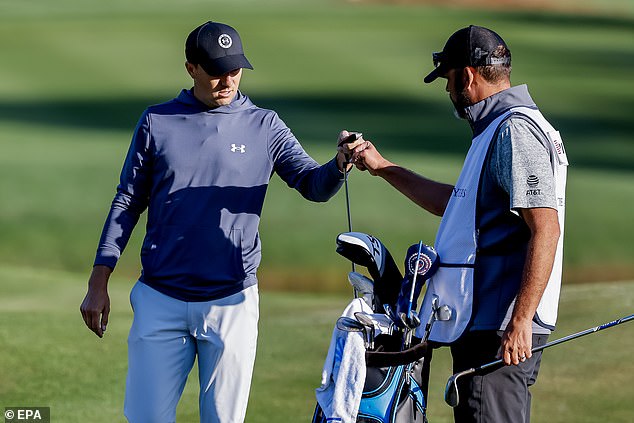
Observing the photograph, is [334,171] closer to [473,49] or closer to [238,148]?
[238,148]

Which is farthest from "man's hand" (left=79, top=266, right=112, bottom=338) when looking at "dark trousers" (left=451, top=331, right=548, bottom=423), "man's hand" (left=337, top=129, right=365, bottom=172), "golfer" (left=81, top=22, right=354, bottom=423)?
"dark trousers" (left=451, top=331, right=548, bottom=423)

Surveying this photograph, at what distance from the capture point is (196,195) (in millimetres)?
5348

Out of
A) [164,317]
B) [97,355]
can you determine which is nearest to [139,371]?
[164,317]

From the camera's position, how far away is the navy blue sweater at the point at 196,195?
534 cm

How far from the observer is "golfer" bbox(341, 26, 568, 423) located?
15.7 feet

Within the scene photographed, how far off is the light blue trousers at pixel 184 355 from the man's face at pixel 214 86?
30.7 inches

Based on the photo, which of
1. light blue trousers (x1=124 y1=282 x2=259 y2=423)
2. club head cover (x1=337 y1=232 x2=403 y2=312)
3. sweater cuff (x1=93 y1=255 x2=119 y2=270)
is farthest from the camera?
sweater cuff (x1=93 y1=255 x2=119 y2=270)

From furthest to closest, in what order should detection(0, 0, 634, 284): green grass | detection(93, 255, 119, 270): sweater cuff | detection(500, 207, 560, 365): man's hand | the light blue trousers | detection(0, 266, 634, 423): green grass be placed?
detection(0, 0, 634, 284): green grass < detection(0, 266, 634, 423): green grass < detection(93, 255, 119, 270): sweater cuff < the light blue trousers < detection(500, 207, 560, 365): man's hand

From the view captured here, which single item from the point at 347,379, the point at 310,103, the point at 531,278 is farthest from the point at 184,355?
the point at 310,103

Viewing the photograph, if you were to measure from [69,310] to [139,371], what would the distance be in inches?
182

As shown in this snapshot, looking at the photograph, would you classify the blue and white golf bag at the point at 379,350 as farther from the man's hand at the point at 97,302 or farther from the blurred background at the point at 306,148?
the blurred background at the point at 306,148

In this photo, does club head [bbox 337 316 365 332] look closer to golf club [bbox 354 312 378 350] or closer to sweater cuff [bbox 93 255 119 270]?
golf club [bbox 354 312 378 350]

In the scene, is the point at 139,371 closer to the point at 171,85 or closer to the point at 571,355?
the point at 571,355

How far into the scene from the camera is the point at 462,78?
5121 mm
